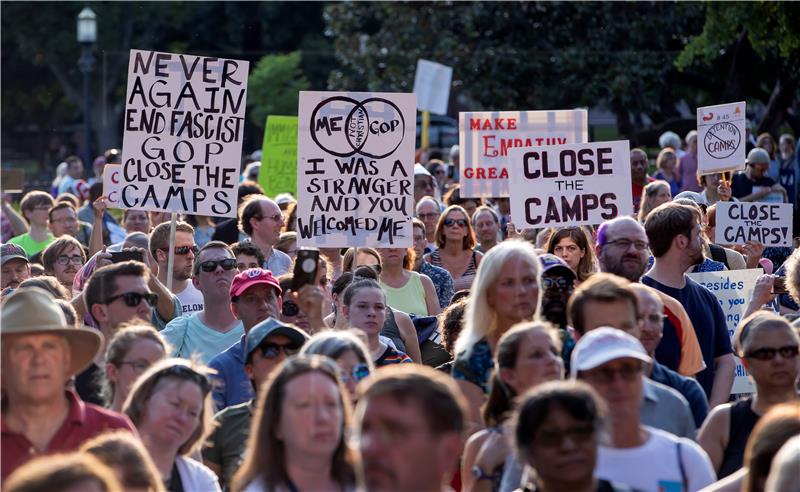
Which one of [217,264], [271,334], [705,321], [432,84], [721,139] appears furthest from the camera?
[432,84]

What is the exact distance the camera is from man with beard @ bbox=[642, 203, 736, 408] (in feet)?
23.9

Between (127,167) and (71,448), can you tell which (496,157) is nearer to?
(127,167)

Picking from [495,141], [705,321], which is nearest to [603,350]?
[705,321]

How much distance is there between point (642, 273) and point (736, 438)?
152cm

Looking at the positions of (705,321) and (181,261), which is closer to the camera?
(705,321)

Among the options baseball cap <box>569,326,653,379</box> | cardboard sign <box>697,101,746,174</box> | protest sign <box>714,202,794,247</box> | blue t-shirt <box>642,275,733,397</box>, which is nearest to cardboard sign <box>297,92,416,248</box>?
protest sign <box>714,202,794,247</box>

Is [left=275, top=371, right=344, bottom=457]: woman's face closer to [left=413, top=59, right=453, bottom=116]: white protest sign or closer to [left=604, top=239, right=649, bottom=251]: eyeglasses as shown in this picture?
[left=604, top=239, right=649, bottom=251]: eyeglasses

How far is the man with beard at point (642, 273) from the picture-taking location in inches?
272

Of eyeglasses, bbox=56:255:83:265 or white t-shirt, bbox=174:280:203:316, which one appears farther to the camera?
eyeglasses, bbox=56:255:83:265

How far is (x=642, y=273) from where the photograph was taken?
711 centimetres

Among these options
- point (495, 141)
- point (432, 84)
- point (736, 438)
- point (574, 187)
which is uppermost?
point (432, 84)

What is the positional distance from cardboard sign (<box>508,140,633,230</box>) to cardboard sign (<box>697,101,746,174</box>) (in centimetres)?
333

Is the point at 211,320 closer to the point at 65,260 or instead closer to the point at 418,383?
the point at 65,260

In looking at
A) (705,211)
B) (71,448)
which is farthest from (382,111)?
(71,448)
